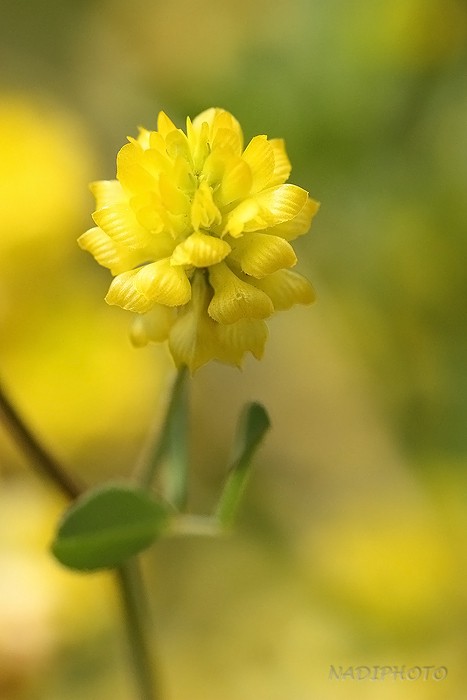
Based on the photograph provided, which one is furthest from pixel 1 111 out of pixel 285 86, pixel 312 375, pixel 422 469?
pixel 422 469

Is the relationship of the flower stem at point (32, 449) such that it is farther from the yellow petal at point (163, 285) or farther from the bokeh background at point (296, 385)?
the bokeh background at point (296, 385)

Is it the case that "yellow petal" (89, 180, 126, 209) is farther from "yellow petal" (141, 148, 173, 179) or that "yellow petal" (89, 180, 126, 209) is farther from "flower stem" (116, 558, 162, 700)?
"flower stem" (116, 558, 162, 700)

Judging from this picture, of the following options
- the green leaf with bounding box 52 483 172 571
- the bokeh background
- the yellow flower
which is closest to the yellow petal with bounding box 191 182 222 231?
the yellow flower

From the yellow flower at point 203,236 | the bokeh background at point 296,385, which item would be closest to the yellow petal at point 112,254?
the yellow flower at point 203,236

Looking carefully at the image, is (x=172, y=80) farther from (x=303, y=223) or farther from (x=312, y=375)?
(x=303, y=223)

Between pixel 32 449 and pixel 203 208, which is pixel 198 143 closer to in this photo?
pixel 203 208

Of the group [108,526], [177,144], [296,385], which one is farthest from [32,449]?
[296,385]
